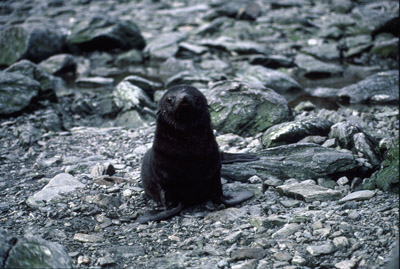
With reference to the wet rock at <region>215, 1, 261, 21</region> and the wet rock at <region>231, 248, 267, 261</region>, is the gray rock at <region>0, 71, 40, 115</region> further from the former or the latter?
the wet rock at <region>215, 1, 261, 21</region>

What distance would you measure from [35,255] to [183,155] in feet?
5.33

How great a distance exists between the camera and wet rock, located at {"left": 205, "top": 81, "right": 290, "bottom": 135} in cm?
655

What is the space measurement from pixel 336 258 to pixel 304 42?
1029 centimetres

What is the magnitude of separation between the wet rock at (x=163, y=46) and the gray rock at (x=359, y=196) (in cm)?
884

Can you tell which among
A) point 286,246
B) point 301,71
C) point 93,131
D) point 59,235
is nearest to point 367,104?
point 301,71

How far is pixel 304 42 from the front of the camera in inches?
500

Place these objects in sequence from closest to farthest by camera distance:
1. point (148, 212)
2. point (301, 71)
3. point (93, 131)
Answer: point (148, 212)
point (93, 131)
point (301, 71)

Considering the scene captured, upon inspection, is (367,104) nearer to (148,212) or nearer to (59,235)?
(148,212)

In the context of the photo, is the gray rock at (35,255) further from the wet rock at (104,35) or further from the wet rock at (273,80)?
the wet rock at (104,35)

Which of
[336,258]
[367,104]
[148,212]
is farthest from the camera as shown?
[367,104]

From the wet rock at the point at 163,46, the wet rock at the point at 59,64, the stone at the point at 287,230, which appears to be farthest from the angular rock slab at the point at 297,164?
the wet rock at the point at 59,64

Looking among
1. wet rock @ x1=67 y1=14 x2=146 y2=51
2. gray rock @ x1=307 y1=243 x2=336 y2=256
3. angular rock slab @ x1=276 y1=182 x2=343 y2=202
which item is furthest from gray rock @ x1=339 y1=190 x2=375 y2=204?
wet rock @ x1=67 y1=14 x2=146 y2=51

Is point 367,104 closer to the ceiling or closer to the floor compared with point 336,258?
closer to the floor

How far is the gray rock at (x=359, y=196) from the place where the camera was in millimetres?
4016
